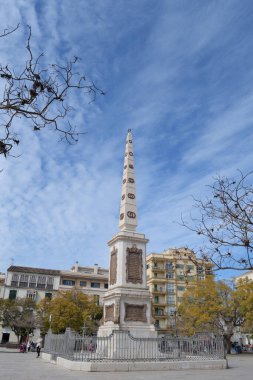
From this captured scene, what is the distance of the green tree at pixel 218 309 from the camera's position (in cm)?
3188

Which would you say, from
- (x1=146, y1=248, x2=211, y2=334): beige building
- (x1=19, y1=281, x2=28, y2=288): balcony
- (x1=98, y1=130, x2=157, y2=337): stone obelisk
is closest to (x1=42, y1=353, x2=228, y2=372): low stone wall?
(x1=98, y1=130, x2=157, y2=337): stone obelisk

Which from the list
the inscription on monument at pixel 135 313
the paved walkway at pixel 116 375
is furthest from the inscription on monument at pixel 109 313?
the paved walkway at pixel 116 375

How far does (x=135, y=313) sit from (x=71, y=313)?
23979 mm

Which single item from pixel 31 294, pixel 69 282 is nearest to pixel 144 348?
pixel 31 294

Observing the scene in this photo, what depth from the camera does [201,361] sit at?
13867 millimetres

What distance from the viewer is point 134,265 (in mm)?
18281

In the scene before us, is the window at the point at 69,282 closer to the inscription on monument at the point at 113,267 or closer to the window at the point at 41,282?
the window at the point at 41,282

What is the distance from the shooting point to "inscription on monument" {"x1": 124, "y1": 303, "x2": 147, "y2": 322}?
1697cm

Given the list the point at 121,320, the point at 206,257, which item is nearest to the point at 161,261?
the point at 121,320

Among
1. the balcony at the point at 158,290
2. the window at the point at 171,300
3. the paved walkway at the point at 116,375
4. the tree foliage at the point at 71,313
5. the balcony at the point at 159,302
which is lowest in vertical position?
the paved walkway at the point at 116,375

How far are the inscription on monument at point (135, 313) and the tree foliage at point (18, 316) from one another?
28.8 meters

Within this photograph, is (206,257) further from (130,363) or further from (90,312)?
(90,312)

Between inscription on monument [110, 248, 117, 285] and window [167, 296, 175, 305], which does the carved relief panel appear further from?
window [167, 296, 175, 305]

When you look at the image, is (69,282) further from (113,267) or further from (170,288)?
(113,267)
